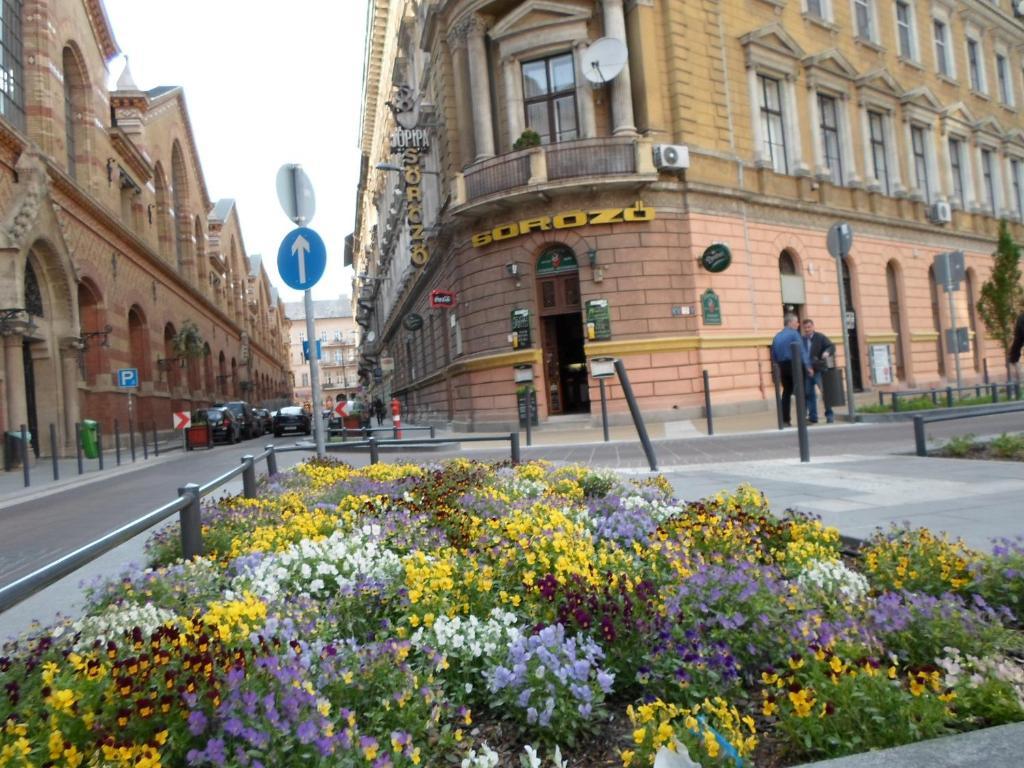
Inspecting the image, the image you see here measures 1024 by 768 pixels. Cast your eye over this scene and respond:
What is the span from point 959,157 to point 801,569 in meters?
31.7

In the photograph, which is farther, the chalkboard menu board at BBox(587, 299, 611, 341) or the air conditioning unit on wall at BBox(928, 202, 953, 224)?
the air conditioning unit on wall at BBox(928, 202, 953, 224)

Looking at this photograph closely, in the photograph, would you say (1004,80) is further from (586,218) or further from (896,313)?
(586,218)

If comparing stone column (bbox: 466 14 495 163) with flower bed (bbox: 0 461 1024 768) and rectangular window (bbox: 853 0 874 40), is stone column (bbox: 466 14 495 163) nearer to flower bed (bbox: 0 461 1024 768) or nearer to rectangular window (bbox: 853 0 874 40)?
rectangular window (bbox: 853 0 874 40)

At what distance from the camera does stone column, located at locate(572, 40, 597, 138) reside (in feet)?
61.7

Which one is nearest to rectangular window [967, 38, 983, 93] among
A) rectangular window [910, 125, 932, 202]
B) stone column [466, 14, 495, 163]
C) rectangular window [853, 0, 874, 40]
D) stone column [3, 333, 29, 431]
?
rectangular window [910, 125, 932, 202]

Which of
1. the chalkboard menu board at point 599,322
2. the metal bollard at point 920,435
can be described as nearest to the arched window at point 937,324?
the chalkboard menu board at point 599,322

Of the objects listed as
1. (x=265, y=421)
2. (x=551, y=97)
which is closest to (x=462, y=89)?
(x=551, y=97)

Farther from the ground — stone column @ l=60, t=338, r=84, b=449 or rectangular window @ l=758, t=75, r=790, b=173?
rectangular window @ l=758, t=75, r=790, b=173

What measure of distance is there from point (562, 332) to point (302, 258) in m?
13.2

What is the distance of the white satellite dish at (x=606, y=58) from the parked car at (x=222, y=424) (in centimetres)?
1875

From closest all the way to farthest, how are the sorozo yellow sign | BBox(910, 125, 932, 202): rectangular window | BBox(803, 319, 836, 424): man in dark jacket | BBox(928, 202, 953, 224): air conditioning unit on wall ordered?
1. BBox(803, 319, 836, 424): man in dark jacket
2. the sorozo yellow sign
3. BBox(928, 202, 953, 224): air conditioning unit on wall
4. BBox(910, 125, 932, 202): rectangular window

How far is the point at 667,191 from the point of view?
60.9 feet

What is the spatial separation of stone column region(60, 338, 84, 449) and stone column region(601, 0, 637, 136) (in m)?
17.4

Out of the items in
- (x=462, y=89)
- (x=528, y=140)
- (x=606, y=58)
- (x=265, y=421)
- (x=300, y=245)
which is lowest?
(x=265, y=421)
